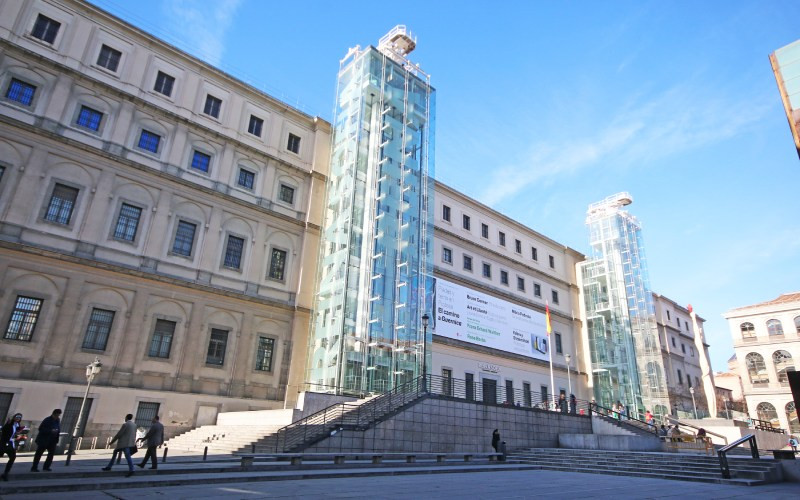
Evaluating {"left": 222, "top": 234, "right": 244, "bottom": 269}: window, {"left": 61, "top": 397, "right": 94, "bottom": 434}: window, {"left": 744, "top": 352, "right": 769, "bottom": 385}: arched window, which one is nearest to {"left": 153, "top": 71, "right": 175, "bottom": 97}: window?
{"left": 222, "top": 234, "right": 244, "bottom": 269}: window

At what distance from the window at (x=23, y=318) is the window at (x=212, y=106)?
12560 mm

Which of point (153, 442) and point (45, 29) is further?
point (45, 29)

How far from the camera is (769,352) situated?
186 ft

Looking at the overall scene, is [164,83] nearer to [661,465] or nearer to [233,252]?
[233,252]

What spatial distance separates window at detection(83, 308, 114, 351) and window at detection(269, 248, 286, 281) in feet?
26.1

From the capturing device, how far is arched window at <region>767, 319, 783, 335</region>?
5729cm

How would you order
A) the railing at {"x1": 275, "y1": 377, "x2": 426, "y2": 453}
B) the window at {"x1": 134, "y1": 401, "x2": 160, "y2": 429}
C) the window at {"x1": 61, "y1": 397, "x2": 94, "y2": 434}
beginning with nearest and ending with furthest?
the railing at {"x1": 275, "y1": 377, "x2": 426, "y2": 453} < the window at {"x1": 61, "y1": 397, "x2": 94, "y2": 434} < the window at {"x1": 134, "y1": 401, "x2": 160, "y2": 429}

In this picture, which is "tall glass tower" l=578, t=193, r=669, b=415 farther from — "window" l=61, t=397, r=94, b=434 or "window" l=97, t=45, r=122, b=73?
"window" l=97, t=45, r=122, b=73

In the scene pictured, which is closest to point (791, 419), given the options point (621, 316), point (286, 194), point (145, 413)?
point (621, 316)

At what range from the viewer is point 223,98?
27219 mm

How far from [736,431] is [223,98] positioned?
38.7 meters

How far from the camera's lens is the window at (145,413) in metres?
20.7

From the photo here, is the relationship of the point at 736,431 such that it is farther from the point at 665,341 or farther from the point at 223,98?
the point at 223,98

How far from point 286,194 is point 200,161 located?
5.02m
